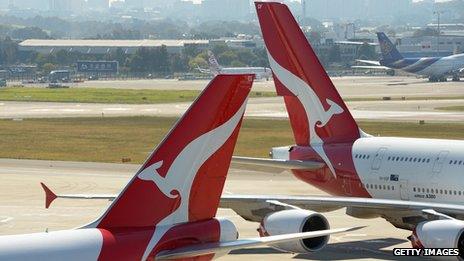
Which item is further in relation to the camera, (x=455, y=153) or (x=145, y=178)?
(x=455, y=153)

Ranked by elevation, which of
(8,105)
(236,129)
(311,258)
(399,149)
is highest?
(236,129)

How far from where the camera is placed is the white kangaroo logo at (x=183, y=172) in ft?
73.5

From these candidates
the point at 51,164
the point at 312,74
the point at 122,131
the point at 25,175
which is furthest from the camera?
the point at 122,131

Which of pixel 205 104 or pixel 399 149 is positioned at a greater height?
pixel 205 104

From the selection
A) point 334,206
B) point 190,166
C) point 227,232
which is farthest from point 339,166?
point 190,166

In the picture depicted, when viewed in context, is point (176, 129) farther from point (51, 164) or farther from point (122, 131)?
point (122, 131)

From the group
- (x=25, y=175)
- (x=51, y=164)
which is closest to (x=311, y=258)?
(x=25, y=175)

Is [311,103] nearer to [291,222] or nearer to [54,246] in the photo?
[291,222]

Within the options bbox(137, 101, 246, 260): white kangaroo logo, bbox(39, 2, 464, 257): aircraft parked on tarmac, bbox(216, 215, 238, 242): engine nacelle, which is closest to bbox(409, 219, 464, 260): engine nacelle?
bbox(39, 2, 464, 257): aircraft parked on tarmac

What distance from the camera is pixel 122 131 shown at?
3775 inches

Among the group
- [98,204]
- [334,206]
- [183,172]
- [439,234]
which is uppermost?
[183,172]

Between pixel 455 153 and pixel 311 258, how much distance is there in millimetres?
6202

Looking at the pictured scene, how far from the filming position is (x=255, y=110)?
129 meters

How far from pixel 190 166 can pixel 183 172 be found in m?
0.18
